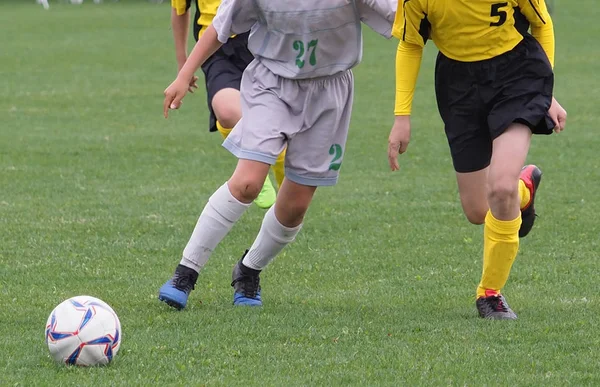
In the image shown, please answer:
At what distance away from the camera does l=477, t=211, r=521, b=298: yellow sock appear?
5.58 m

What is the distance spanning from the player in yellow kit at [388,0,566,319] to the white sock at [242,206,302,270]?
2.53 feet

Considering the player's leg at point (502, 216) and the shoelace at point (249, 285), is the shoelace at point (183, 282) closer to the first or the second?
the shoelace at point (249, 285)

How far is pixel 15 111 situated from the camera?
16.0 metres

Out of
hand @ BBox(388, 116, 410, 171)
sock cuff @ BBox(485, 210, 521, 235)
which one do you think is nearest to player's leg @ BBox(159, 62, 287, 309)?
hand @ BBox(388, 116, 410, 171)

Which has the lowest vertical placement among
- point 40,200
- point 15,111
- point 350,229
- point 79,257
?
point 15,111

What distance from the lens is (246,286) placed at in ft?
19.9

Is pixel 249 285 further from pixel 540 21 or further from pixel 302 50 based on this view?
pixel 540 21

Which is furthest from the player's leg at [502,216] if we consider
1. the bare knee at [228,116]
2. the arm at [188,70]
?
the bare knee at [228,116]

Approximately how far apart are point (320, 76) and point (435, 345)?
1505 millimetres

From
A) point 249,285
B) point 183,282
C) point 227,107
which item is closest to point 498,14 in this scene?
point 249,285

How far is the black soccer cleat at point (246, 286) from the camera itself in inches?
238

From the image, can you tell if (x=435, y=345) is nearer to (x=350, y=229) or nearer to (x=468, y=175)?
(x=468, y=175)

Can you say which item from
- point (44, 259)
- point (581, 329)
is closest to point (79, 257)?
point (44, 259)

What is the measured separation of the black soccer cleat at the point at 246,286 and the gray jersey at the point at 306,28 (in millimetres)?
1083
